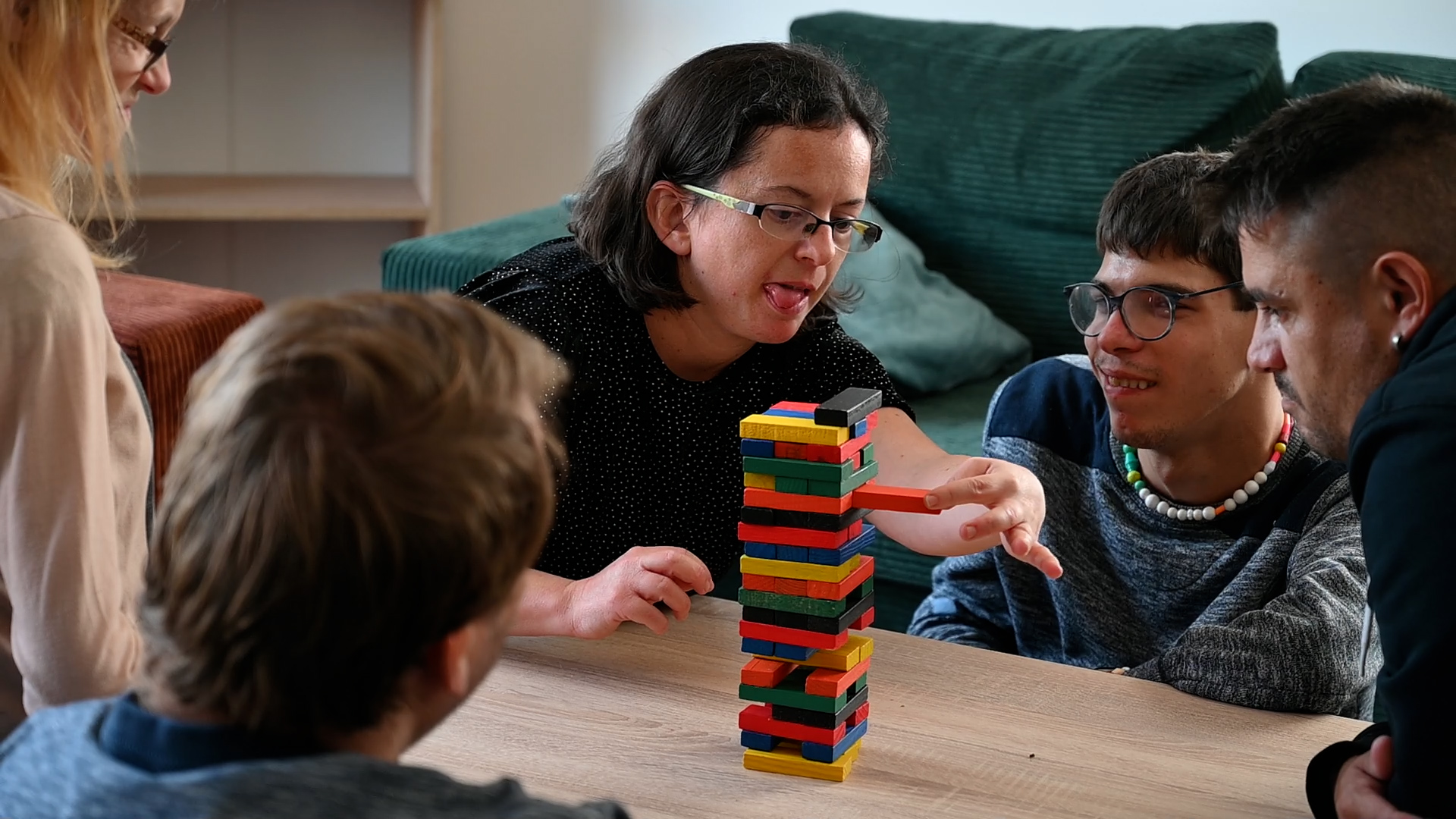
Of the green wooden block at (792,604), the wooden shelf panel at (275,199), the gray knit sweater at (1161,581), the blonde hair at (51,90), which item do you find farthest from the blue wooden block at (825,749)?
the wooden shelf panel at (275,199)

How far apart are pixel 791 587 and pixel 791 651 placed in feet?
0.19

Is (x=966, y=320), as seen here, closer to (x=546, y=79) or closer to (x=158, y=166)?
(x=546, y=79)

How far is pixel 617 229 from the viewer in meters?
1.72

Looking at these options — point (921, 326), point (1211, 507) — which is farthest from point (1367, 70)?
point (1211, 507)

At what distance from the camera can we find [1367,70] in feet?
9.15

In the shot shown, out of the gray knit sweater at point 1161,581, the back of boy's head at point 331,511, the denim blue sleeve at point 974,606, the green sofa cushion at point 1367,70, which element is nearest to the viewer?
the back of boy's head at point 331,511

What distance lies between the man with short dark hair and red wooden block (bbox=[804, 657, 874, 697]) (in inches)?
14.4

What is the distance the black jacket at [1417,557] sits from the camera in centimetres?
96

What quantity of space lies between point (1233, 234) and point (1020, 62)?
1930mm

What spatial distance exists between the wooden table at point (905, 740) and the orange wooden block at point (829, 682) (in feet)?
0.23

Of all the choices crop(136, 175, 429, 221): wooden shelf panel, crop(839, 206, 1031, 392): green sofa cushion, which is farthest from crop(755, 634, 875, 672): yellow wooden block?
crop(136, 175, 429, 221): wooden shelf panel

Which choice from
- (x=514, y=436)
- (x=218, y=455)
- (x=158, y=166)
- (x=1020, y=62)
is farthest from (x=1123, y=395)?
(x=158, y=166)

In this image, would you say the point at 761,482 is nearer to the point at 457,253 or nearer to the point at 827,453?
the point at 827,453

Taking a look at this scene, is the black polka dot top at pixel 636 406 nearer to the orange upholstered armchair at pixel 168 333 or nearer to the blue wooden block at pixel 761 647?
the blue wooden block at pixel 761 647
